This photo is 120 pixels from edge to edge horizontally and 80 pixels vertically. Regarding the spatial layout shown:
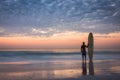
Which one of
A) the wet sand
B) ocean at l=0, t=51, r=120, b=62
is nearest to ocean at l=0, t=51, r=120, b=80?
the wet sand

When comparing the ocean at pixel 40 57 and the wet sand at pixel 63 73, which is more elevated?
the ocean at pixel 40 57

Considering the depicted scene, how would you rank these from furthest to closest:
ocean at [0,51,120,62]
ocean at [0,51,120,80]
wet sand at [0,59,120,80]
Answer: ocean at [0,51,120,62], ocean at [0,51,120,80], wet sand at [0,59,120,80]

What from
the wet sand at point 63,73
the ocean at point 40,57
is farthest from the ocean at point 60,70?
the ocean at point 40,57

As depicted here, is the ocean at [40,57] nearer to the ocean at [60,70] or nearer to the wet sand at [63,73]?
the ocean at [60,70]

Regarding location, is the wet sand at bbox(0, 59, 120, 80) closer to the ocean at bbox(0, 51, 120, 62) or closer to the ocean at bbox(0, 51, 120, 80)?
the ocean at bbox(0, 51, 120, 80)

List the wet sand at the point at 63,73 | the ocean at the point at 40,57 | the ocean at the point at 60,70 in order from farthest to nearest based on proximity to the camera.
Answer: the ocean at the point at 40,57 < the ocean at the point at 60,70 < the wet sand at the point at 63,73

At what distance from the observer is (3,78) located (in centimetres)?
1584

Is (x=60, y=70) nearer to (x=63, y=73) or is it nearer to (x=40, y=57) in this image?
(x=63, y=73)

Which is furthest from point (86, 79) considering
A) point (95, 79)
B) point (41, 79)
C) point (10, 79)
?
point (10, 79)

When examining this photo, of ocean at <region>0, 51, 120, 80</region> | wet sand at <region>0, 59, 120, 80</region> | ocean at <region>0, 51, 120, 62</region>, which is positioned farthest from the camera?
ocean at <region>0, 51, 120, 62</region>

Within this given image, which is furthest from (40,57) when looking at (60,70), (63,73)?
(63,73)

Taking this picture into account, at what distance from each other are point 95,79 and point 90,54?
3.03 meters

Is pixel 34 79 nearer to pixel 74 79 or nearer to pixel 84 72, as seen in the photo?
pixel 74 79

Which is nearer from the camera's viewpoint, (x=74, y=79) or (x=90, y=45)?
(x=74, y=79)
